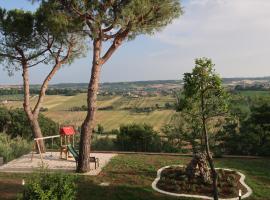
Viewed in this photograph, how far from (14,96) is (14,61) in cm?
5246

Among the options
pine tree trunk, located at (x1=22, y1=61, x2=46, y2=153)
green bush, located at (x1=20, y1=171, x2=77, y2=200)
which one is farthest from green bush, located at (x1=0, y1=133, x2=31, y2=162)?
green bush, located at (x1=20, y1=171, x2=77, y2=200)

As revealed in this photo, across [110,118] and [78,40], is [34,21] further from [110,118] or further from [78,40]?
[110,118]

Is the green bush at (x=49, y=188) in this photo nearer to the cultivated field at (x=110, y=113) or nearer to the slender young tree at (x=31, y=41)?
the slender young tree at (x=31, y=41)

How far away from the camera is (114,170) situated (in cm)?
1366

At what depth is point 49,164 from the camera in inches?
596

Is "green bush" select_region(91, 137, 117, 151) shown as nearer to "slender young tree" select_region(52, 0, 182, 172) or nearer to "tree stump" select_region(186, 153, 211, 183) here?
"slender young tree" select_region(52, 0, 182, 172)

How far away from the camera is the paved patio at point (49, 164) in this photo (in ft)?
46.3

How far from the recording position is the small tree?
34.0 ft

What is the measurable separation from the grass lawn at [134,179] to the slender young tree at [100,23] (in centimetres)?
137

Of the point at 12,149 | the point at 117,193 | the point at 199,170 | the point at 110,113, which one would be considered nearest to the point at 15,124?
the point at 12,149

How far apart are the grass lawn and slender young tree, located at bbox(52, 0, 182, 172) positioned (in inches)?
53.9

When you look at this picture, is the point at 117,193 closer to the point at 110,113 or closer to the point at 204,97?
the point at 204,97

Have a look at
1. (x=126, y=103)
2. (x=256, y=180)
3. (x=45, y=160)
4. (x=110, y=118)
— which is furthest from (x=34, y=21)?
(x=126, y=103)

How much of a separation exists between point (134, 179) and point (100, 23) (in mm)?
5526
